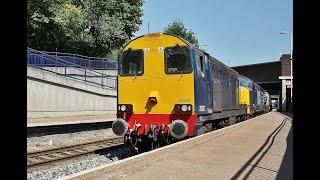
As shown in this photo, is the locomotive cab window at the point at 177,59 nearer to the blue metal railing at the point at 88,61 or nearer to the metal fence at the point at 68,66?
the metal fence at the point at 68,66

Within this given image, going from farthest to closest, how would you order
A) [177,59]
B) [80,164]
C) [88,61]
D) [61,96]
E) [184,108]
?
[88,61] < [61,96] < [177,59] < [184,108] < [80,164]

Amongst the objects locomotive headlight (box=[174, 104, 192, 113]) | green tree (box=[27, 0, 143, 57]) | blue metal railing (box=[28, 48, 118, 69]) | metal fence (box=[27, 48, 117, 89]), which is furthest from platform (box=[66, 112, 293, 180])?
blue metal railing (box=[28, 48, 118, 69])

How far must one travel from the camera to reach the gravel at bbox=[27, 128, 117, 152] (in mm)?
15231

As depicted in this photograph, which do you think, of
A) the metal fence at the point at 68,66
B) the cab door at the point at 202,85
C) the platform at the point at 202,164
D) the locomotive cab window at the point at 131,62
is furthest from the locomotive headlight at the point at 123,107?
the metal fence at the point at 68,66

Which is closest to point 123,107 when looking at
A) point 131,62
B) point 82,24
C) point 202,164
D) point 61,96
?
point 131,62

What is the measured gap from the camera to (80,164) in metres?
11.7

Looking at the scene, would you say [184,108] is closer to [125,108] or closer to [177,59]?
[177,59]

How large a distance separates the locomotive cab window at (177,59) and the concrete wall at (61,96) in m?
9.59

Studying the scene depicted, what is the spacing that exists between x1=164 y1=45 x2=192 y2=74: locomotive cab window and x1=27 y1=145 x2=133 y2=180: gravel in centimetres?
326

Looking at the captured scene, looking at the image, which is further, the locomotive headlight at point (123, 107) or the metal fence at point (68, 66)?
the metal fence at point (68, 66)

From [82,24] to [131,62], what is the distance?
2376cm

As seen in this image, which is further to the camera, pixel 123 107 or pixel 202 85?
pixel 202 85

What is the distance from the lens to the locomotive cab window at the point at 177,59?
12.3m

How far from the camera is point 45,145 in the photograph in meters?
15.6
